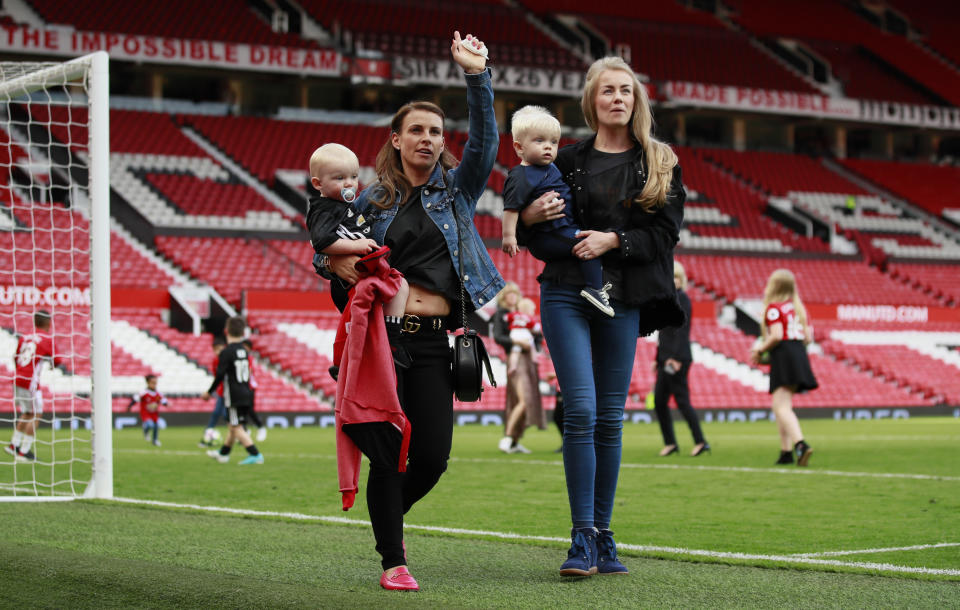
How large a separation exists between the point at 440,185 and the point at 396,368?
0.74m

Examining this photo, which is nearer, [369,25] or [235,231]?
[235,231]

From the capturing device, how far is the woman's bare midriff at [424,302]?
15.2ft

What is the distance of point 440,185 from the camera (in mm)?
4742

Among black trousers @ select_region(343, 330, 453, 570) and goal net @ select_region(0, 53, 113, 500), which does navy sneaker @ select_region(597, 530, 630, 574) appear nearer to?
black trousers @ select_region(343, 330, 453, 570)

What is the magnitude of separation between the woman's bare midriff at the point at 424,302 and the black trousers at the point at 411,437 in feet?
0.27

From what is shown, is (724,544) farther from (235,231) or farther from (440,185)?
(235,231)

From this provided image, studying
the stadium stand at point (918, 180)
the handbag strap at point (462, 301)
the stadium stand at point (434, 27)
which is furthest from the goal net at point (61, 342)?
the stadium stand at point (918, 180)

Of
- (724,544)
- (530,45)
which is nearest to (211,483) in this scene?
(724,544)

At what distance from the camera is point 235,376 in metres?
12.1

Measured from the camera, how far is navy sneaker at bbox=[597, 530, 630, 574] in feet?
15.8

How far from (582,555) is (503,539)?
1386 mm

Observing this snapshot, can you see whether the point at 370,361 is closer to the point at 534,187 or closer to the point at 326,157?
the point at 326,157

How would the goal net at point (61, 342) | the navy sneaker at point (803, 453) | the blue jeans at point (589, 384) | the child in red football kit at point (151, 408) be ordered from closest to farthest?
the blue jeans at point (589, 384) → the goal net at point (61, 342) → the navy sneaker at point (803, 453) → the child in red football kit at point (151, 408)

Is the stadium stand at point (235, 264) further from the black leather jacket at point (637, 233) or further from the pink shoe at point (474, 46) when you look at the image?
the pink shoe at point (474, 46)
